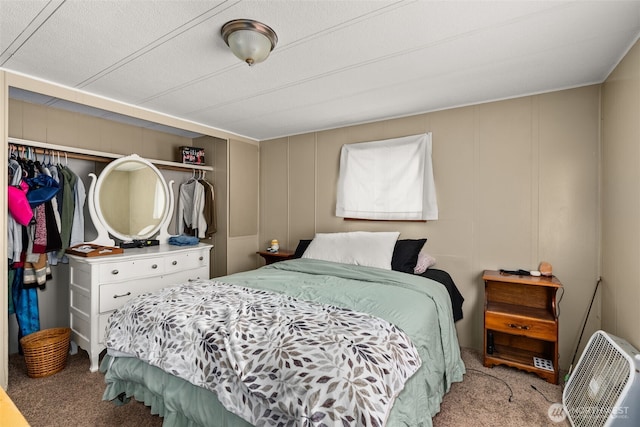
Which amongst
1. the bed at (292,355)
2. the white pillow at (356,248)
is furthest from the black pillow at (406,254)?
the bed at (292,355)

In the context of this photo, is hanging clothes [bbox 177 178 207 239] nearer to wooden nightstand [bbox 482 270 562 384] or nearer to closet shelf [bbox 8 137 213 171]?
closet shelf [bbox 8 137 213 171]

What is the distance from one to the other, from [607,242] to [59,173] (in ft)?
14.6

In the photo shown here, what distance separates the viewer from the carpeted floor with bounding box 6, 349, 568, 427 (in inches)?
74.5

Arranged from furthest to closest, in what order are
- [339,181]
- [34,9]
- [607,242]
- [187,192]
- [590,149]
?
[187,192] → [339,181] → [590,149] → [607,242] → [34,9]

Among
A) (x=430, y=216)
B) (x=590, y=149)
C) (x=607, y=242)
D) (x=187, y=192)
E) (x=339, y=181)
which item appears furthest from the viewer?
(x=187, y=192)

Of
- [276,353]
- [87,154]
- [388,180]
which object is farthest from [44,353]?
[388,180]

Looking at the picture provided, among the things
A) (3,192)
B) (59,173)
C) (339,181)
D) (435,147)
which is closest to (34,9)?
(3,192)

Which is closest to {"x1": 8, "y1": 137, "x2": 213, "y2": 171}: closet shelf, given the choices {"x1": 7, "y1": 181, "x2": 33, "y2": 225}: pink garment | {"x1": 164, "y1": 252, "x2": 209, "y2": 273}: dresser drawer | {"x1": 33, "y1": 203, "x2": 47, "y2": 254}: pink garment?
{"x1": 7, "y1": 181, "x2": 33, "y2": 225}: pink garment

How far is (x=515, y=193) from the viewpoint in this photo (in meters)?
2.68

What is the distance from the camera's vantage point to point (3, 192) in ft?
7.11

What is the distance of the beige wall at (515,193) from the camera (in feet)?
8.00

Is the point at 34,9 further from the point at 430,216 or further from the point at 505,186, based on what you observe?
the point at 505,186

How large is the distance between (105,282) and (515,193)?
140 inches

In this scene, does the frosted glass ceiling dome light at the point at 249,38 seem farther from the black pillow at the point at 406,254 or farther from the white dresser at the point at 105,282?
the white dresser at the point at 105,282
